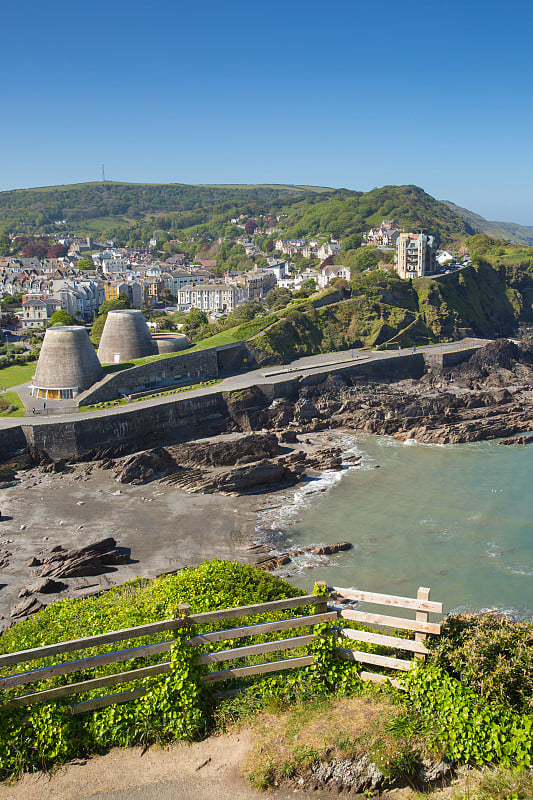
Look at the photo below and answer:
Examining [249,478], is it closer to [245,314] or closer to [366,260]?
[245,314]

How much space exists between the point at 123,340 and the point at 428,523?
29.6m

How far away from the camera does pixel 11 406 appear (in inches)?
1537

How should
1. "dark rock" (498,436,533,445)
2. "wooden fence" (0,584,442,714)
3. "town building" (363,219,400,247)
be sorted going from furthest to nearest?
"town building" (363,219,400,247), "dark rock" (498,436,533,445), "wooden fence" (0,584,442,714)

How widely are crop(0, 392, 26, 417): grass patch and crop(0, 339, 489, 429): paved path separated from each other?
43 cm

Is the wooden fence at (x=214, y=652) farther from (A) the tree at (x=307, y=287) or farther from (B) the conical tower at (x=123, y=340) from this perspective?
(A) the tree at (x=307, y=287)

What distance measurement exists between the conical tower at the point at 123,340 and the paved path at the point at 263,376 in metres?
6.80

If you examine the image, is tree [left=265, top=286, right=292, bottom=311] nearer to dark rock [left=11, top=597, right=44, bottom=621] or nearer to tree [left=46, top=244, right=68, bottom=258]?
dark rock [left=11, top=597, right=44, bottom=621]

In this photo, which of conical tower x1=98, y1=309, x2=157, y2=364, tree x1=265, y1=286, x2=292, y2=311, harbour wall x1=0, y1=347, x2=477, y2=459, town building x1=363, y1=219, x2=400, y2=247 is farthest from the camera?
town building x1=363, y1=219, x2=400, y2=247

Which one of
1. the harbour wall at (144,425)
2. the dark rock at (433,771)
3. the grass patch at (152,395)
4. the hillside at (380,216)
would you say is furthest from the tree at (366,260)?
the dark rock at (433,771)

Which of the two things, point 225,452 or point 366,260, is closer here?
point 225,452

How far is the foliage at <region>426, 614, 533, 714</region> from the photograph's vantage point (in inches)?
238

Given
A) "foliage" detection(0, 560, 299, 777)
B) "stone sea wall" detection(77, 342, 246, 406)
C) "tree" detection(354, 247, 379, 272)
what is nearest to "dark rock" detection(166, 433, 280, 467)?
"stone sea wall" detection(77, 342, 246, 406)

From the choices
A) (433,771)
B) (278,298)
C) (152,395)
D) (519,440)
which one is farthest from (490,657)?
(278,298)

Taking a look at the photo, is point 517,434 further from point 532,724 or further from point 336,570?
point 532,724
